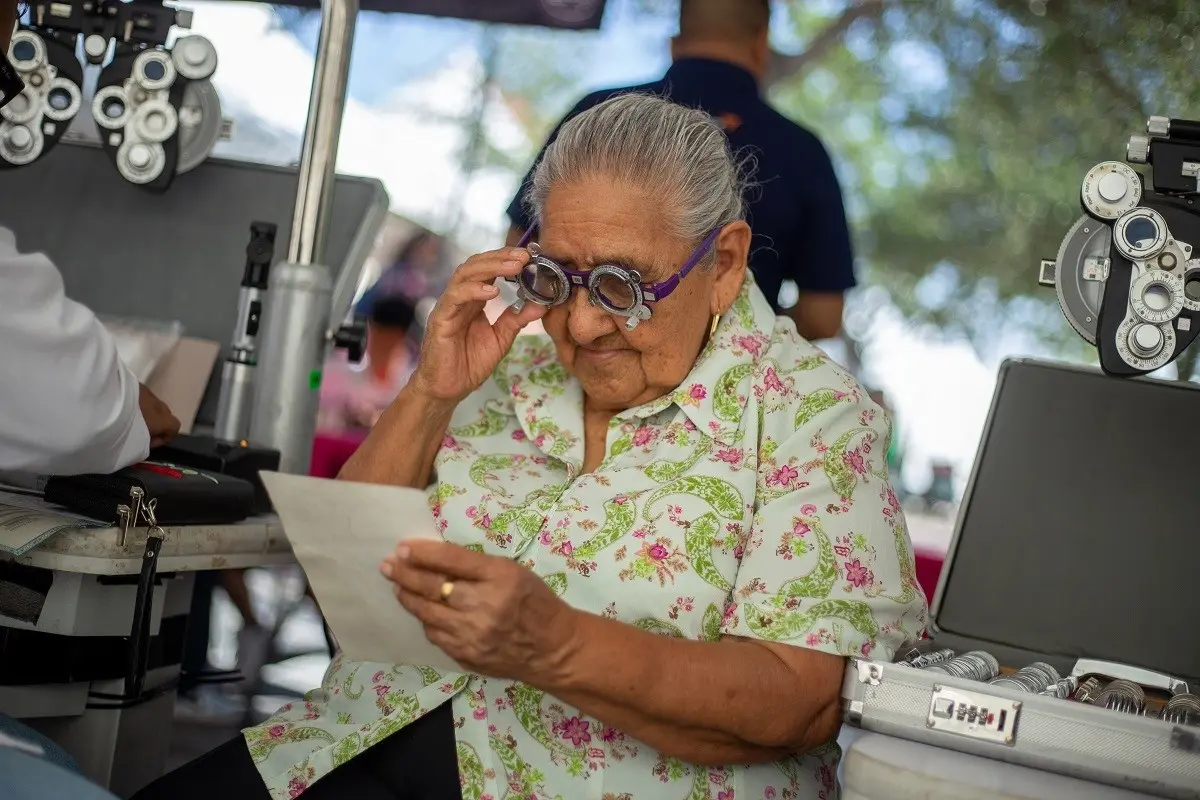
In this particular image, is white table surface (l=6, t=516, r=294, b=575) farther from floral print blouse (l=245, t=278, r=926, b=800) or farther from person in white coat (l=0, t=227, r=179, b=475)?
floral print blouse (l=245, t=278, r=926, b=800)

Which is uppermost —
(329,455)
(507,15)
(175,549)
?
(507,15)

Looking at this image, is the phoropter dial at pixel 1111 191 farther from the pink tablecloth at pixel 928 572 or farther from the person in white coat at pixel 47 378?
the pink tablecloth at pixel 928 572

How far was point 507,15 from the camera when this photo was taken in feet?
18.6

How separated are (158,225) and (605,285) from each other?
156 centimetres

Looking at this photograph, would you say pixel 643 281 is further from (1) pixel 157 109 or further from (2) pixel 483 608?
(1) pixel 157 109

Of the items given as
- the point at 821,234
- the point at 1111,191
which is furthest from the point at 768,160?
the point at 1111,191

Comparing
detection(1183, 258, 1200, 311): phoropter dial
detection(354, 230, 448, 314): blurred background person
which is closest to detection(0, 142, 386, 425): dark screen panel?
detection(1183, 258, 1200, 311): phoropter dial

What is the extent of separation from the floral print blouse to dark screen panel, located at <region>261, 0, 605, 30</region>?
3.39 metres

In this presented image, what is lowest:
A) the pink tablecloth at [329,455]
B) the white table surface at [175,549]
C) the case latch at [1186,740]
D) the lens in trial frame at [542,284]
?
the pink tablecloth at [329,455]

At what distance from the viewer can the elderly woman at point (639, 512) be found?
1524 millimetres

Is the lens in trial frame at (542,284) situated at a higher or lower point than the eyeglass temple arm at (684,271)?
lower

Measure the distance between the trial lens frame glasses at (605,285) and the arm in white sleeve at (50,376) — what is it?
573 mm

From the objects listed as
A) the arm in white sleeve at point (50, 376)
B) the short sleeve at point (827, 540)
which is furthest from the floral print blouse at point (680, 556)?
the arm in white sleeve at point (50, 376)

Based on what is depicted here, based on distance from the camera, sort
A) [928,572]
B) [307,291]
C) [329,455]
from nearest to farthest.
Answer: [307,291]
[928,572]
[329,455]
